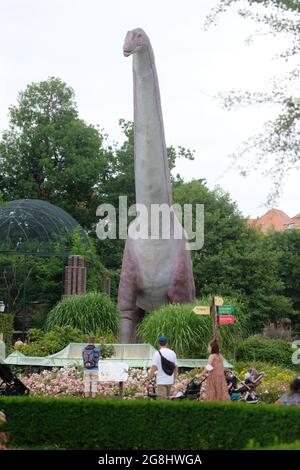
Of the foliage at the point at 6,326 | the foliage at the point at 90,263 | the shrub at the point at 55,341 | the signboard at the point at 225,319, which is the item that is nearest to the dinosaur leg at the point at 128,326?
the shrub at the point at 55,341

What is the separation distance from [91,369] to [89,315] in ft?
18.0

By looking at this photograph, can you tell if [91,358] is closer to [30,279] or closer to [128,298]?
[128,298]

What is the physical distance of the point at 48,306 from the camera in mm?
33562

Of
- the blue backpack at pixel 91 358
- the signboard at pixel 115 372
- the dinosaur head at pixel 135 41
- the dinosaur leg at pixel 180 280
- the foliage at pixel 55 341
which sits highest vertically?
the dinosaur head at pixel 135 41

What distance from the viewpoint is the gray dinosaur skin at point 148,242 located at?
16688 millimetres

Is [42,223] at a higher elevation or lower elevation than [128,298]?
higher

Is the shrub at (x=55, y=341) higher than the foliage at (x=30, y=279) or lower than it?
lower

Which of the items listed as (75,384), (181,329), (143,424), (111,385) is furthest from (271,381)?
(143,424)

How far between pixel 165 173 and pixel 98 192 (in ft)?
63.1

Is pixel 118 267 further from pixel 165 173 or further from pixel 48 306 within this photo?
pixel 165 173

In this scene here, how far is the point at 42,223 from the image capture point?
2705cm

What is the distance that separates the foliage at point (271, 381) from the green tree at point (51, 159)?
19418mm

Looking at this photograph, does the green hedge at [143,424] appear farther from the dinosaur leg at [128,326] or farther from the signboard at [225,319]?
the dinosaur leg at [128,326]

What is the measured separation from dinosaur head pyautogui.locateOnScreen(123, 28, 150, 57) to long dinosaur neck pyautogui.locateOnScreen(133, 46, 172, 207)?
4.8 inches
